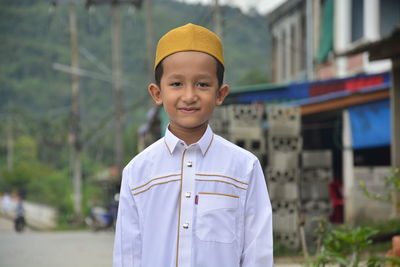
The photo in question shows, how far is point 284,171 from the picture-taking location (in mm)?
13820

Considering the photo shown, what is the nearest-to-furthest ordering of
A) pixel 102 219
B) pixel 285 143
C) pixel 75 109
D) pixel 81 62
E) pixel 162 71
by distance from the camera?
pixel 162 71, pixel 285 143, pixel 102 219, pixel 75 109, pixel 81 62

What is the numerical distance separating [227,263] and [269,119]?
10.4 m

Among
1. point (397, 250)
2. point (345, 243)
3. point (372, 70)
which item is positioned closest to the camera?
point (345, 243)

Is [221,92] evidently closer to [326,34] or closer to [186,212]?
[186,212]

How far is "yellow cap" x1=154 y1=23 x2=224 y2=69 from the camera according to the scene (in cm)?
359

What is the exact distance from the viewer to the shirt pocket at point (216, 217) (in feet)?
11.7

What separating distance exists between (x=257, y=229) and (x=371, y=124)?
1294 cm

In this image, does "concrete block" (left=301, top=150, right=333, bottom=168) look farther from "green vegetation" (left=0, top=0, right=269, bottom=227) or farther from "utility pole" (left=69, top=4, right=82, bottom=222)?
"green vegetation" (left=0, top=0, right=269, bottom=227)

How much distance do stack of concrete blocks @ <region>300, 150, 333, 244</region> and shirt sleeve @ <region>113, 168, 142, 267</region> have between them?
34.8ft

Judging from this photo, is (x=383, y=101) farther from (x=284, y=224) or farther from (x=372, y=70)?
(x=284, y=224)

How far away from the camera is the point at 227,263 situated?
3.58 m

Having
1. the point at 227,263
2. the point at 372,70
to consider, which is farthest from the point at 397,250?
the point at 372,70

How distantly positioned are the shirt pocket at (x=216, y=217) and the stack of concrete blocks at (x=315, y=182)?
10.6 metres

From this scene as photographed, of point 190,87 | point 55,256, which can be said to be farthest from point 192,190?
point 55,256
